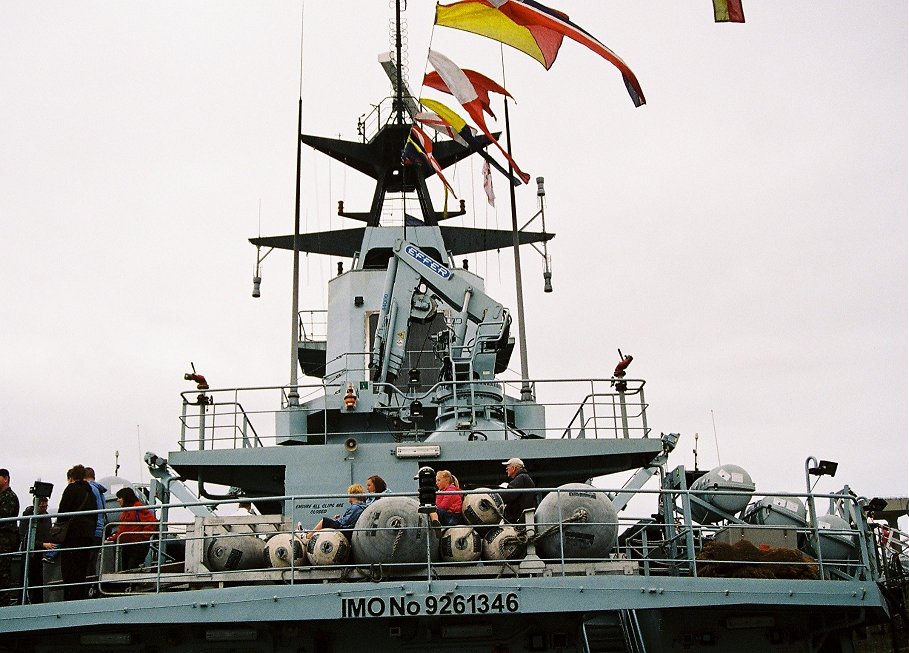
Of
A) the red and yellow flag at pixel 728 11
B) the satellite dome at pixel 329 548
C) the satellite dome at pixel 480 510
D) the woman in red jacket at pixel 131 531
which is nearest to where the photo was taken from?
the satellite dome at pixel 329 548

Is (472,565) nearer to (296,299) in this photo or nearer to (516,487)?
(516,487)

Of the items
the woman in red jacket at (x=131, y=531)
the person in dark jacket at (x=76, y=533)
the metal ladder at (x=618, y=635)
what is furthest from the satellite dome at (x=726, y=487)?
the person in dark jacket at (x=76, y=533)

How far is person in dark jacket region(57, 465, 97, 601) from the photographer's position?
10.5 meters

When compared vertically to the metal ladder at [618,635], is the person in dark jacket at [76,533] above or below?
above

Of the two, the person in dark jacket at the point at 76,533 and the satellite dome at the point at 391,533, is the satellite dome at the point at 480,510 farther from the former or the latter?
the person in dark jacket at the point at 76,533

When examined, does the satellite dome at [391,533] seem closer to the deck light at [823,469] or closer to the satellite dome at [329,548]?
the satellite dome at [329,548]

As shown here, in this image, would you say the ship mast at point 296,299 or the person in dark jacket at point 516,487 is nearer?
the person in dark jacket at point 516,487

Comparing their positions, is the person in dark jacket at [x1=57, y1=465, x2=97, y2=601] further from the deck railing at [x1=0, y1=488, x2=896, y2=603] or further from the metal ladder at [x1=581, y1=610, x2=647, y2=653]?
the metal ladder at [x1=581, y1=610, x2=647, y2=653]

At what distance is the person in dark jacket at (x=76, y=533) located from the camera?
34.5ft

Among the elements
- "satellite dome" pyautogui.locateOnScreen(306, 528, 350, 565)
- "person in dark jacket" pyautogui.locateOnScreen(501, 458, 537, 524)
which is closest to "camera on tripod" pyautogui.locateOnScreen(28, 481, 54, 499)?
"satellite dome" pyautogui.locateOnScreen(306, 528, 350, 565)

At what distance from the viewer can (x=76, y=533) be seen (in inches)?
416

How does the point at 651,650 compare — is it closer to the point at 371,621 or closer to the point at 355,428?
the point at 371,621

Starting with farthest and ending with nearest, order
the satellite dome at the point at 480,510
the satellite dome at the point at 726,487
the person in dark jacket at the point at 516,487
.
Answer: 1. the satellite dome at the point at 726,487
2. the person in dark jacket at the point at 516,487
3. the satellite dome at the point at 480,510

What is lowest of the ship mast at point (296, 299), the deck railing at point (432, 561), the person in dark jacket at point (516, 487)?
the deck railing at point (432, 561)
